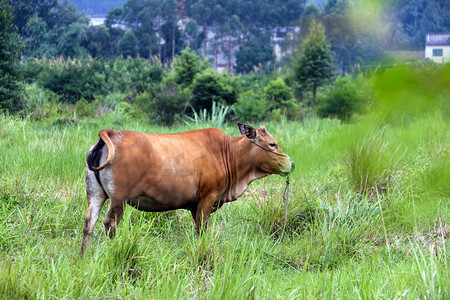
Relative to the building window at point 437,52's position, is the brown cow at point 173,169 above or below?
below

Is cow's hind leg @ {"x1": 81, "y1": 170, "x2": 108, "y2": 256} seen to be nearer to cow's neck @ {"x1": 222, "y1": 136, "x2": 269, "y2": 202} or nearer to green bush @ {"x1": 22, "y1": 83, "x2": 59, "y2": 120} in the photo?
cow's neck @ {"x1": 222, "y1": 136, "x2": 269, "y2": 202}

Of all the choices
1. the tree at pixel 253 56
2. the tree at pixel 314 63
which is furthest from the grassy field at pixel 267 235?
the tree at pixel 253 56

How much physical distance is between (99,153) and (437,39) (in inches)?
116

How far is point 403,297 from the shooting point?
2723 millimetres

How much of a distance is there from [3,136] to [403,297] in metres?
8.21

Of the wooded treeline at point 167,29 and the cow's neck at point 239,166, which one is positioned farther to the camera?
the wooded treeline at point 167,29

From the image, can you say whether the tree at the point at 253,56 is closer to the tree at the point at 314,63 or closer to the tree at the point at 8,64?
the tree at the point at 314,63

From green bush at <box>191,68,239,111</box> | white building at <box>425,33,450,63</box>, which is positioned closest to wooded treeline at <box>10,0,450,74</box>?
green bush at <box>191,68,239,111</box>

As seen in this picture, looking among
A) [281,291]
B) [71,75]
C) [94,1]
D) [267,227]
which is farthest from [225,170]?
[94,1]

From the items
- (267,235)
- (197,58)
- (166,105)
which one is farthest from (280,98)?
(267,235)

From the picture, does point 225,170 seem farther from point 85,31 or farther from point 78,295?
point 85,31

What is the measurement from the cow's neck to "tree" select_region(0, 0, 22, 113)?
434 inches

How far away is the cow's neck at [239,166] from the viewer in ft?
14.9

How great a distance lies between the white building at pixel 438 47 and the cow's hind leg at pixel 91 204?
9.66ft
